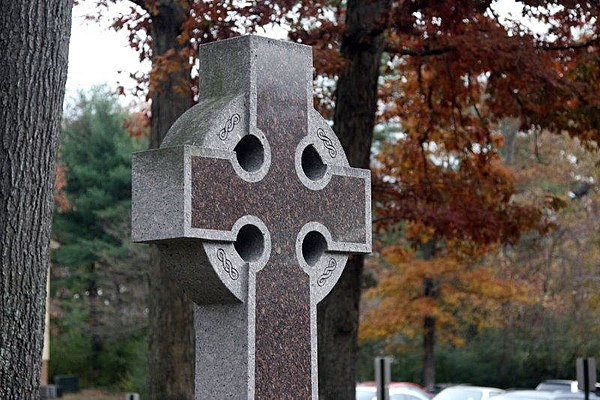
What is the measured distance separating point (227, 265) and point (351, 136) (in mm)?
8962

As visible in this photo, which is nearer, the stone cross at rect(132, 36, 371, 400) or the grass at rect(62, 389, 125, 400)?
the stone cross at rect(132, 36, 371, 400)

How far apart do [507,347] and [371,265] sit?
17.4 feet

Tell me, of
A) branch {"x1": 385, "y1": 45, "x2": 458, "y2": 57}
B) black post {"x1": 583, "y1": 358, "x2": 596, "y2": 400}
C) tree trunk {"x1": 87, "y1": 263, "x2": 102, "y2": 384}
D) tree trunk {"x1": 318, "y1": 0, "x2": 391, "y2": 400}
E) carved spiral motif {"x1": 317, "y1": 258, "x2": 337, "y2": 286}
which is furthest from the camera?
tree trunk {"x1": 87, "y1": 263, "x2": 102, "y2": 384}

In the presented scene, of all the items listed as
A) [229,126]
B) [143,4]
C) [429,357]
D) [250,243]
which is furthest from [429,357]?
[229,126]

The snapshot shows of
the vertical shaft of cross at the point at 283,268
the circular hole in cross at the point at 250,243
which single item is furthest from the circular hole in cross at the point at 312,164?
the circular hole in cross at the point at 250,243

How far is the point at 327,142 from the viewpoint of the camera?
8391 mm

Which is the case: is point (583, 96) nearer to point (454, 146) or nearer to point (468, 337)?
point (454, 146)

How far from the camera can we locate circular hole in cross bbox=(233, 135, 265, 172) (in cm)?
783

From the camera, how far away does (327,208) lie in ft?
27.3

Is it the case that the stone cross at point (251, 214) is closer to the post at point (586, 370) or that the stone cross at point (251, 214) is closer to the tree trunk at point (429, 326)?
the post at point (586, 370)

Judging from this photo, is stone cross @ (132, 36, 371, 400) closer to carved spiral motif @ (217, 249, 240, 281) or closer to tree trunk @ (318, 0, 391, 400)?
carved spiral motif @ (217, 249, 240, 281)

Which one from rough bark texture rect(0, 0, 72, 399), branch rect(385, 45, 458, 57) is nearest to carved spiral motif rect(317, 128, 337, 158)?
rough bark texture rect(0, 0, 72, 399)

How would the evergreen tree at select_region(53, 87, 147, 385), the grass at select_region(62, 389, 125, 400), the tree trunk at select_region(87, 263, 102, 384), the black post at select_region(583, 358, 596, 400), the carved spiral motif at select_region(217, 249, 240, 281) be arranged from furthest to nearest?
1. the tree trunk at select_region(87, 263, 102, 384)
2. the evergreen tree at select_region(53, 87, 147, 385)
3. the grass at select_region(62, 389, 125, 400)
4. the black post at select_region(583, 358, 596, 400)
5. the carved spiral motif at select_region(217, 249, 240, 281)

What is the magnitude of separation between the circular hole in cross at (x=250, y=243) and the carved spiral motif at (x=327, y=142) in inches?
34.5
